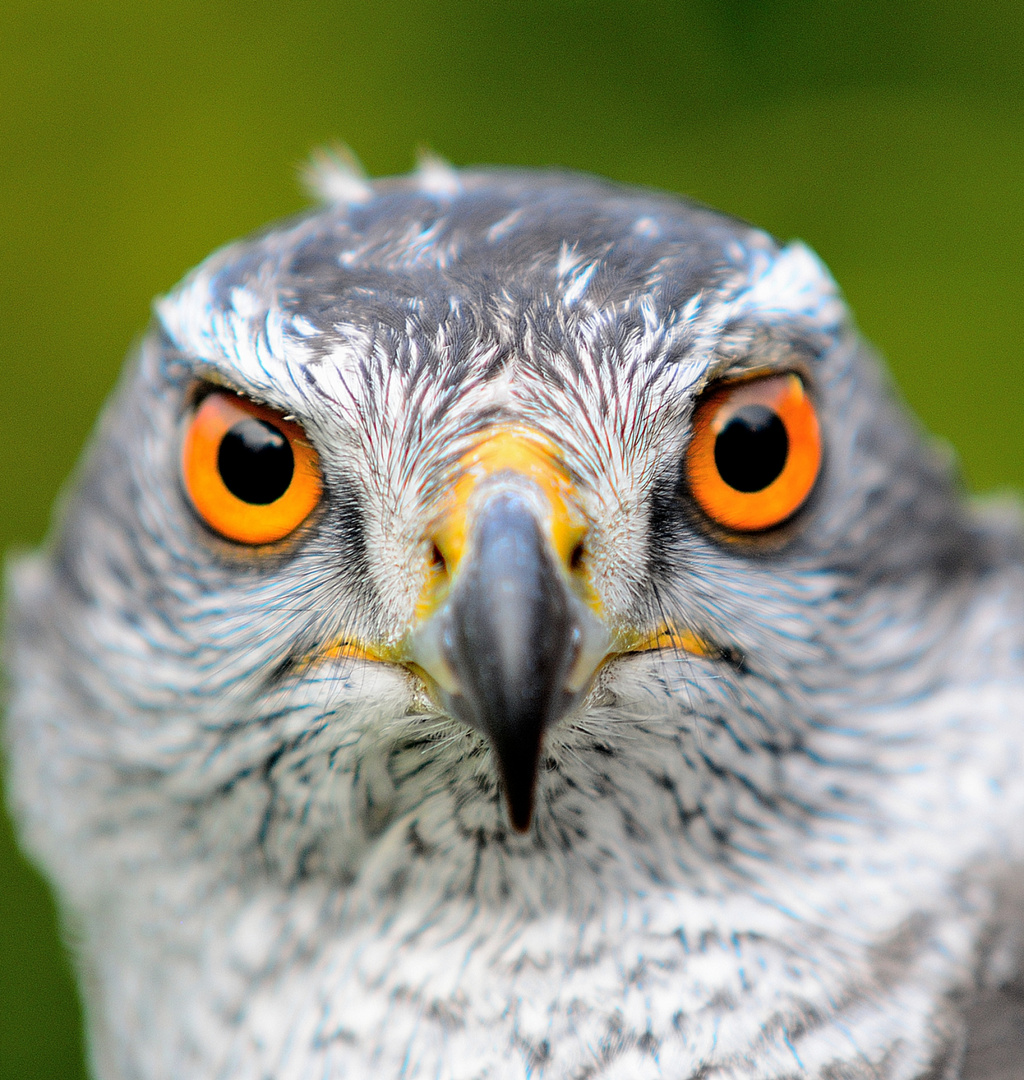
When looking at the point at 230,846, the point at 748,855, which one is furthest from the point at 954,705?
the point at 230,846

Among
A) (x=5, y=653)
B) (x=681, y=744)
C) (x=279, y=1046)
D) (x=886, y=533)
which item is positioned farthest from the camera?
(x=5, y=653)

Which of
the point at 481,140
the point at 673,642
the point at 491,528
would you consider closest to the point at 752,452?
the point at 673,642

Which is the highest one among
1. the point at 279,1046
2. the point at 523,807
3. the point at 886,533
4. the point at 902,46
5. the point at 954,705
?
the point at 902,46

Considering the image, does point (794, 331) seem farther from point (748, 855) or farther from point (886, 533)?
point (748, 855)

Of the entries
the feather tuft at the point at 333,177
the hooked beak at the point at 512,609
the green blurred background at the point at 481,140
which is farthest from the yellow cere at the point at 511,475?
the green blurred background at the point at 481,140

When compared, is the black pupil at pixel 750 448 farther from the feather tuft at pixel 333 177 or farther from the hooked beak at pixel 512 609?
the feather tuft at pixel 333 177

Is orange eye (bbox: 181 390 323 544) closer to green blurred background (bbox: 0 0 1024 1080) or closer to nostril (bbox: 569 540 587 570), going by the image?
nostril (bbox: 569 540 587 570)

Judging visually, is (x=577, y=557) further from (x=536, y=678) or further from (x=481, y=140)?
(x=481, y=140)
